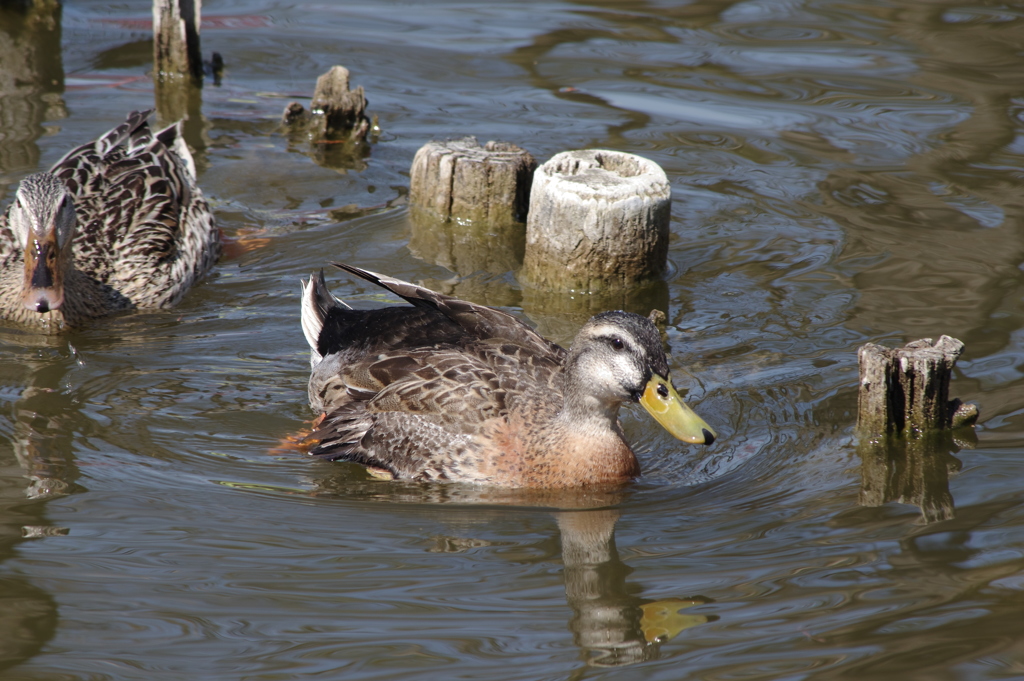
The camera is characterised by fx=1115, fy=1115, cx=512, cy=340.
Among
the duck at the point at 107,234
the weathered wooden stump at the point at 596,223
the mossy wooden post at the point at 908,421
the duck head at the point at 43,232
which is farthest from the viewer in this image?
the weathered wooden stump at the point at 596,223

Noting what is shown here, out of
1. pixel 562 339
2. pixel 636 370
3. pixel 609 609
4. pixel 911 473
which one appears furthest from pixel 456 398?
pixel 911 473

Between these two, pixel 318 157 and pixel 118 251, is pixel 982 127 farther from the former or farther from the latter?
pixel 118 251

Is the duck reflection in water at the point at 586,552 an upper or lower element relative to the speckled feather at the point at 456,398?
lower

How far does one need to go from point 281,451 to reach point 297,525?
91 centimetres

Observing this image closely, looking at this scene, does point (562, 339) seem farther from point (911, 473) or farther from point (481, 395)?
point (911, 473)

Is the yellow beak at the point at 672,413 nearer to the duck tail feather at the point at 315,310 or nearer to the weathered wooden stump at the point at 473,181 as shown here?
the duck tail feather at the point at 315,310

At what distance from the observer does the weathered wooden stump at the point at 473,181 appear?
853 cm

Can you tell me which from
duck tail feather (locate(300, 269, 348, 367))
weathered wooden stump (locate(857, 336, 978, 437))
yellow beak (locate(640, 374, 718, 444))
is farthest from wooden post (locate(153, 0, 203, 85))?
weathered wooden stump (locate(857, 336, 978, 437))

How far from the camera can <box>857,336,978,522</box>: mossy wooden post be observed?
17.3ft

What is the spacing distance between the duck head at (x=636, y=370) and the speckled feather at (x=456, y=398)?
16 millimetres

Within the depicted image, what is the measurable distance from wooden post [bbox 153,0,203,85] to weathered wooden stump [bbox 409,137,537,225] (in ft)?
12.1

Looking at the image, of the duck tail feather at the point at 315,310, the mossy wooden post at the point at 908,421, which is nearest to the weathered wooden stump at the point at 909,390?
the mossy wooden post at the point at 908,421

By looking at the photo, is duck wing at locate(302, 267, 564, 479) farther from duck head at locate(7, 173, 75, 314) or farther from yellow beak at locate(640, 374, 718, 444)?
duck head at locate(7, 173, 75, 314)

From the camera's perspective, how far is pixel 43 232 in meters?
7.03
